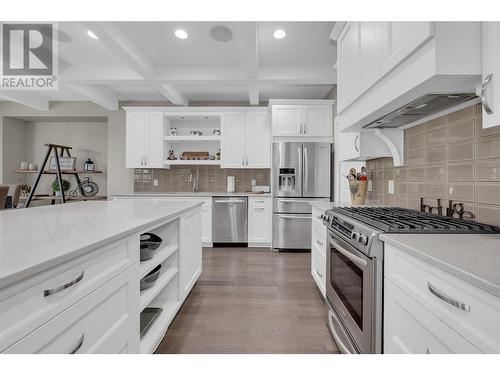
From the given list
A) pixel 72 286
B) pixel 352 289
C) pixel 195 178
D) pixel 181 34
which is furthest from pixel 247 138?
pixel 72 286

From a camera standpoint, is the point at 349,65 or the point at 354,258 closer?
the point at 354,258

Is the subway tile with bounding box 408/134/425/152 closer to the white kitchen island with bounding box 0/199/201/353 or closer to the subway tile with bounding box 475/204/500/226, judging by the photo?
the subway tile with bounding box 475/204/500/226

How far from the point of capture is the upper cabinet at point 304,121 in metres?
4.28

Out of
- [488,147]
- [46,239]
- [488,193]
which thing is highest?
[488,147]

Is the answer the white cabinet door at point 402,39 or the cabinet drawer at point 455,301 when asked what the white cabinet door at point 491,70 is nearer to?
the white cabinet door at point 402,39

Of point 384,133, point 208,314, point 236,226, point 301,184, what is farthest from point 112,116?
point 384,133

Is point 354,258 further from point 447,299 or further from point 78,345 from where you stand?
point 78,345

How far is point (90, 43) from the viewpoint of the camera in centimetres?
317

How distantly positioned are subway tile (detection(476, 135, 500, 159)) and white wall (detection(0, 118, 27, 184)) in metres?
7.32

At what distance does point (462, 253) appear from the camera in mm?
865

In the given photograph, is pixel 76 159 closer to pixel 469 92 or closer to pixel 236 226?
pixel 236 226

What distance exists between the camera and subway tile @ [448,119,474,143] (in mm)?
1452

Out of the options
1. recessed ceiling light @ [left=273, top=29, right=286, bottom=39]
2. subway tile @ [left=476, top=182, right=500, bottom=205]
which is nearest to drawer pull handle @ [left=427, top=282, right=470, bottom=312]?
subway tile @ [left=476, top=182, right=500, bottom=205]

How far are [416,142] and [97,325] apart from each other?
2.25 metres
